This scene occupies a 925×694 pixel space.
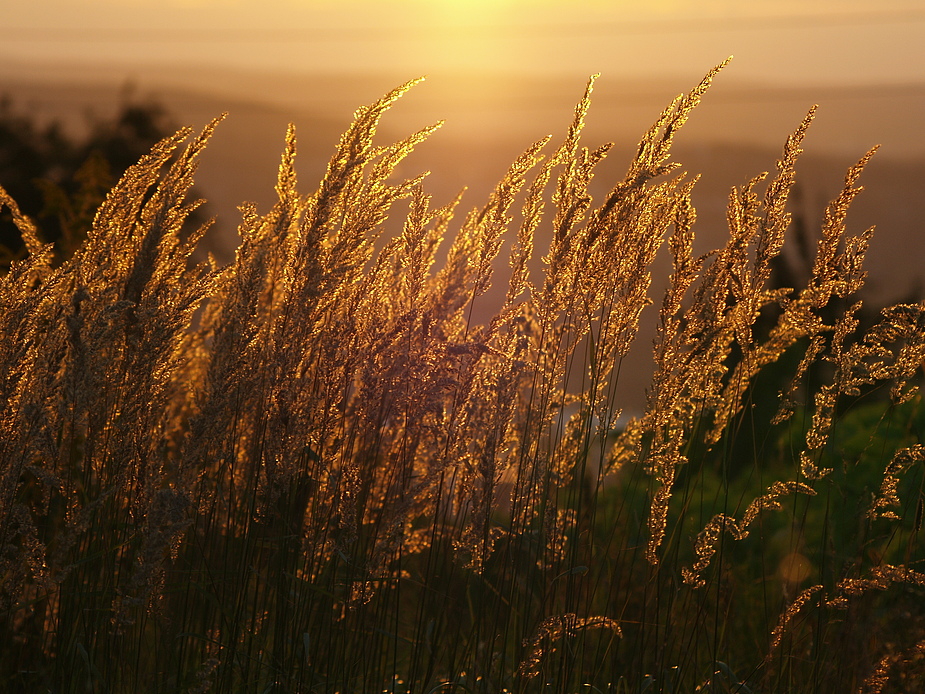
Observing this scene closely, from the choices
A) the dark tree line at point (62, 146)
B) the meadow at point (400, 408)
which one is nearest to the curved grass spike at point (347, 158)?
the meadow at point (400, 408)

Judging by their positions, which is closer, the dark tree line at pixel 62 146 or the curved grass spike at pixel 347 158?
the curved grass spike at pixel 347 158

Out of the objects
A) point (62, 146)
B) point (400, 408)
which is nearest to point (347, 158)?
point (400, 408)

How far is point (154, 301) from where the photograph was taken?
92.7 inches

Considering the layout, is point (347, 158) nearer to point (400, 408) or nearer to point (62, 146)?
point (400, 408)

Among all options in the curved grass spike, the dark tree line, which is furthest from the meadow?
the dark tree line

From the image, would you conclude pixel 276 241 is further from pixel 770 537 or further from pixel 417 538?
pixel 770 537

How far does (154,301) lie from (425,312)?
2.29 feet

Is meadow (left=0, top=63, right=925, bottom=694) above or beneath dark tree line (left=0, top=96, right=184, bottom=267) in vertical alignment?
beneath

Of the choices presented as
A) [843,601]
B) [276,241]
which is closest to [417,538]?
[276,241]

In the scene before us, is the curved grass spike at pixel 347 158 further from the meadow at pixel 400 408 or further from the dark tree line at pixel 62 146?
the dark tree line at pixel 62 146

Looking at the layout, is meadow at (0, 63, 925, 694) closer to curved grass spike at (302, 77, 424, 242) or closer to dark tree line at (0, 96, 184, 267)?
curved grass spike at (302, 77, 424, 242)

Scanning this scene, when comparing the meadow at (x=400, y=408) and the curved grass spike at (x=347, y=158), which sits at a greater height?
the curved grass spike at (x=347, y=158)

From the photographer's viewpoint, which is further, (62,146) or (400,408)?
(62,146)

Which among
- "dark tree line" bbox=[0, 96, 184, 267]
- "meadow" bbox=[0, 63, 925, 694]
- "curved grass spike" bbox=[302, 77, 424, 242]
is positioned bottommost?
"meadow" bbox=[0, 63, 925, 694]
